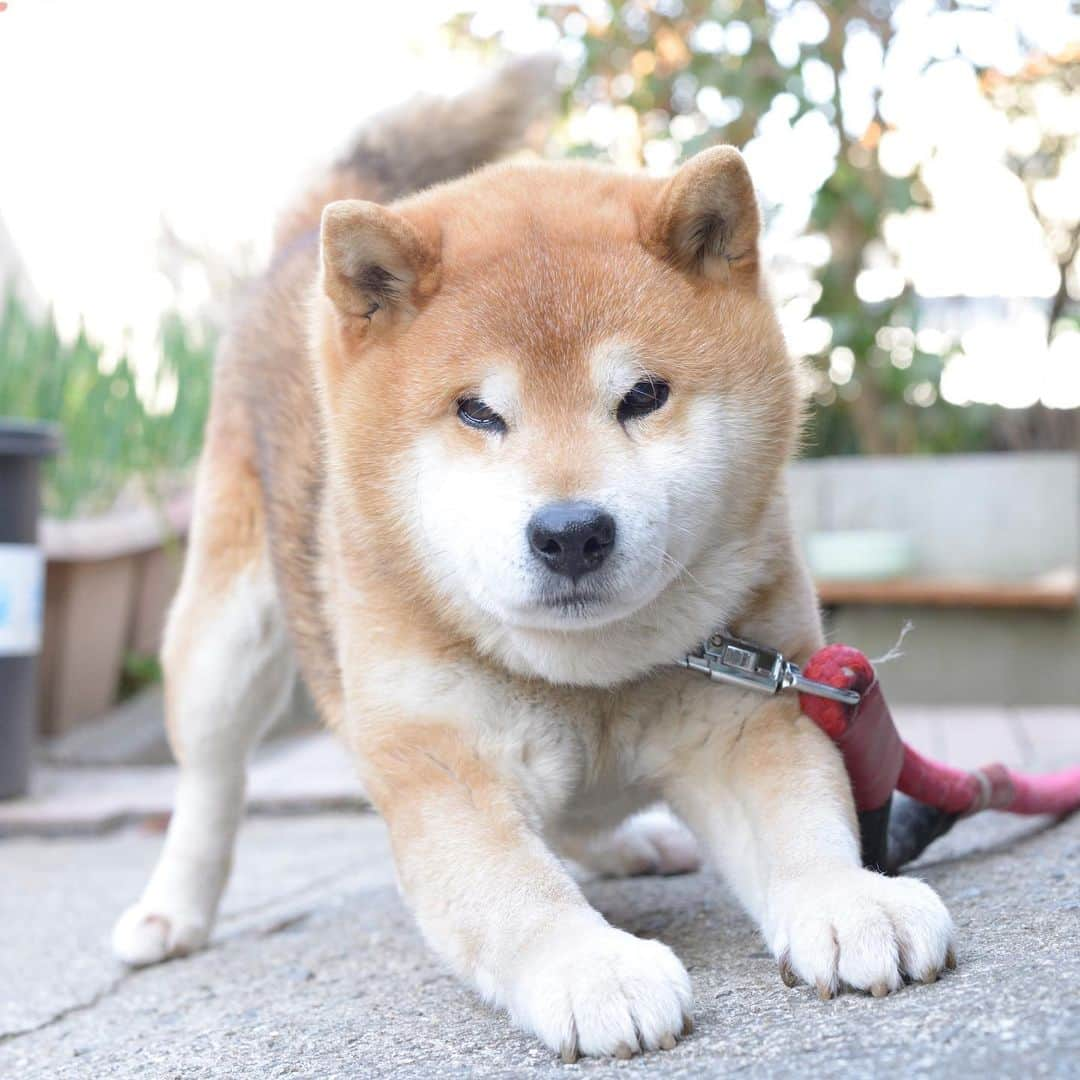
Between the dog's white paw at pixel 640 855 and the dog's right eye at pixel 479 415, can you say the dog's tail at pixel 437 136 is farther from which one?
the dog's white paw at pixel 640 855

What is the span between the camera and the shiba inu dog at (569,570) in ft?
6.32

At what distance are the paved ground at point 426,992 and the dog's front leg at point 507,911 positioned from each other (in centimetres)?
5

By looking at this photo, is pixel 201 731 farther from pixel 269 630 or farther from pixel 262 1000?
pixel 262 1000

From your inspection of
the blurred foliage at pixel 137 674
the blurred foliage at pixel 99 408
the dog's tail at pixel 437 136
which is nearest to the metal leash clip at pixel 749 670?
the dog's tail at pixel 437 136

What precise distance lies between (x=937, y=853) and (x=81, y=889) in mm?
2309

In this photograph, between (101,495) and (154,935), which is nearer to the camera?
(154,935)

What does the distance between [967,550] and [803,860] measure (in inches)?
173

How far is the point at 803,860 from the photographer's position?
79.0 inches

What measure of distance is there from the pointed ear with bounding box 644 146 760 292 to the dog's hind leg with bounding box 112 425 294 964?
4.20ft

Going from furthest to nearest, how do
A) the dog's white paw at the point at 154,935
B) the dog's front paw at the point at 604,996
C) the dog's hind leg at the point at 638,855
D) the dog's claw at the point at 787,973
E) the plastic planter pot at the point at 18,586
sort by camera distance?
the plastic planter pot at the point at 18,586 < the dog's hind leg at the point at 638,855 < the dog's white paw at the point at 154,935 < the dog's claw at the point at 787,973 < the dog's front paw at the point at 604,996

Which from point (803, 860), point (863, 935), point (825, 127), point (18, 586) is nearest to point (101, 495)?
point (18, 586)

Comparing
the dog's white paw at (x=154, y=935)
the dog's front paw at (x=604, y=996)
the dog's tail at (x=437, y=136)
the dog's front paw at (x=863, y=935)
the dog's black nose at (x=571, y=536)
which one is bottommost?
the dog's white paw at (x=154, y=935)

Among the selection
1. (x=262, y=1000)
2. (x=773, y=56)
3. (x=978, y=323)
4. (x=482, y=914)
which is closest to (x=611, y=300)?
(x=482, y=914)

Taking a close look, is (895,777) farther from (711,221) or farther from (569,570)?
(711,221)
